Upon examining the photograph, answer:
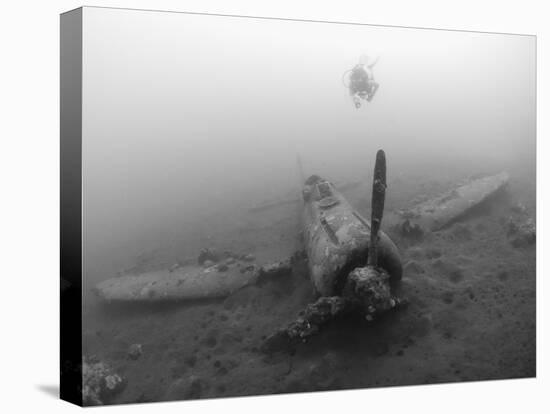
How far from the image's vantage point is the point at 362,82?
17562 millimetres

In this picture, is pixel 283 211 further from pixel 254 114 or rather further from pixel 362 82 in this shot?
pixel 362 82

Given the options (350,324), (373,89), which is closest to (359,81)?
(373,89)

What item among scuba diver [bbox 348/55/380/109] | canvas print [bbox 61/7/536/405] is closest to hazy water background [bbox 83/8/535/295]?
canvas print [bbox 61/7/536/405]

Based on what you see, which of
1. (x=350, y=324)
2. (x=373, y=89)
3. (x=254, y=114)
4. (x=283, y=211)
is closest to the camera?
(x=350, y=324)

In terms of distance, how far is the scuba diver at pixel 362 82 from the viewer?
690 inches

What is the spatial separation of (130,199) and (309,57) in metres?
5.03

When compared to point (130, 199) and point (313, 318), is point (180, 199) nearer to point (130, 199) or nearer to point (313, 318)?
point (130, 199)

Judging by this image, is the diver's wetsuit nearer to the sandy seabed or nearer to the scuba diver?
the scuba diver

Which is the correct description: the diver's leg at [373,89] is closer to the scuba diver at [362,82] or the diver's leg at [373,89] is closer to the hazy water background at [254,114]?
the scuba diver at [362,82]

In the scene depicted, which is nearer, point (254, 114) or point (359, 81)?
point (254, 114)

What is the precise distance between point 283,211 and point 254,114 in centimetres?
224

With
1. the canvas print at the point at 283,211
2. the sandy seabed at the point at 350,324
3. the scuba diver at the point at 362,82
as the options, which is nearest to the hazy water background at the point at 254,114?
the canvas print at the point at 283,211

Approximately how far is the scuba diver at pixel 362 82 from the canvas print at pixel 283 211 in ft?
0.15

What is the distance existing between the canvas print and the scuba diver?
0.15 feet
